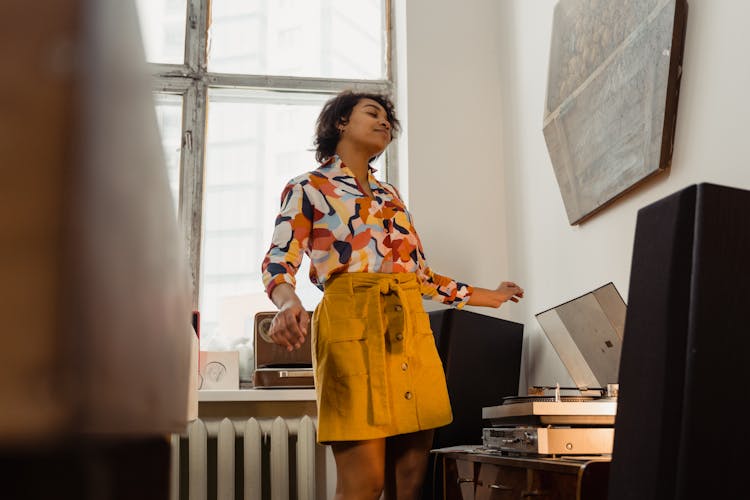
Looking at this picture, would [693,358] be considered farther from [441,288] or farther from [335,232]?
[441,288]

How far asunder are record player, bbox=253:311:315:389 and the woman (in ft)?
3.33

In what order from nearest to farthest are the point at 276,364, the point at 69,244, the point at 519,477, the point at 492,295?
the point at 69,244
the point at 519,477
the point at 492,295
the point at 276,364

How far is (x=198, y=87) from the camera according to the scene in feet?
11.4

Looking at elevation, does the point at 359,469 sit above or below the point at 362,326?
below

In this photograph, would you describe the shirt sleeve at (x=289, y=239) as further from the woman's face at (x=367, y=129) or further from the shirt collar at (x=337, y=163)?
the woman's face at (x=367, y=129)

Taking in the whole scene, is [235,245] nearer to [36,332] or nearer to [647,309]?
[647,309]

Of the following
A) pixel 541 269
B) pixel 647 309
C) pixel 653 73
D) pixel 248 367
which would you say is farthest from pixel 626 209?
pixel 248 367

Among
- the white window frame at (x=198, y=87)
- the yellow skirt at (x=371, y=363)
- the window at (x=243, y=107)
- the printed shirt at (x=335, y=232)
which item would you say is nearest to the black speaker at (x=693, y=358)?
the yellow skirt at (x=371, y=363)

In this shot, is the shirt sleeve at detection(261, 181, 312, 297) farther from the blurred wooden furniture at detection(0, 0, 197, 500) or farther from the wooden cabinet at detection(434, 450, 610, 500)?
the blurred wooden furniture at detection(0, 0, 197, 500)

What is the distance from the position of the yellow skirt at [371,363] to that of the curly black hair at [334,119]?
483mm

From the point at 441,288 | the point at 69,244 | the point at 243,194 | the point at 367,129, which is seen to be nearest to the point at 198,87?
the point at 243,194

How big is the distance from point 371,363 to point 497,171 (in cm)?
163

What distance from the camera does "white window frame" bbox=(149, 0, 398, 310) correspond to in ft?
10.8

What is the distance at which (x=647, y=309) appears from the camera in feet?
3.61
